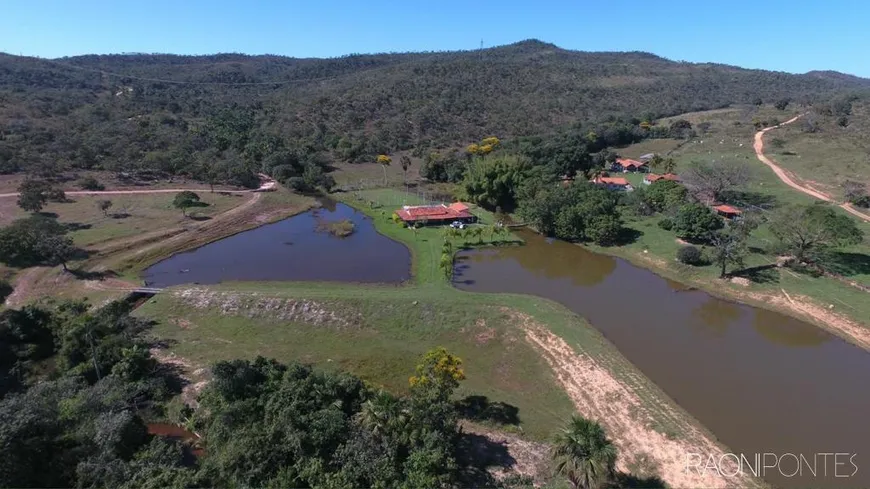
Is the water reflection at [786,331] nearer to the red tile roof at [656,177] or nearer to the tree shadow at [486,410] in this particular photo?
the tree shadow at [486,410]

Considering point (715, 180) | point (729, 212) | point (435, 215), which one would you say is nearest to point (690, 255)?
point (729, 212)

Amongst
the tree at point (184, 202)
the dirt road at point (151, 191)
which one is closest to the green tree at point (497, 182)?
the dirt road at point (151, 191)

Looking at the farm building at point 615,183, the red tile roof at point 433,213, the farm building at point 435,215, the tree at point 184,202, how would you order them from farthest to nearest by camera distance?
1. the farm building at point 615,183
2. the tree at point 184,202
3. the red tile roof at point 433,213
4. the farm building at point 435,215

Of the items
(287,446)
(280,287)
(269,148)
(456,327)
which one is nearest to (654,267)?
(456,327)

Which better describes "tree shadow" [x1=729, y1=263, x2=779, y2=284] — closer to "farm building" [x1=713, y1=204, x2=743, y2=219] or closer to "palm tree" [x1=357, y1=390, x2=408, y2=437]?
"farm building" [x1=713, y1=204, x2=743, y2=219]

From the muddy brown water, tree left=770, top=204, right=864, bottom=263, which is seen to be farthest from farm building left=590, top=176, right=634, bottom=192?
tree left=770, top=204, right=864, bottom=263

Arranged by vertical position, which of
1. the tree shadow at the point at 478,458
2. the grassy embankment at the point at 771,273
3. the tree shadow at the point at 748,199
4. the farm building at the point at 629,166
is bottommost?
the tree shadow at the point at 478,458
